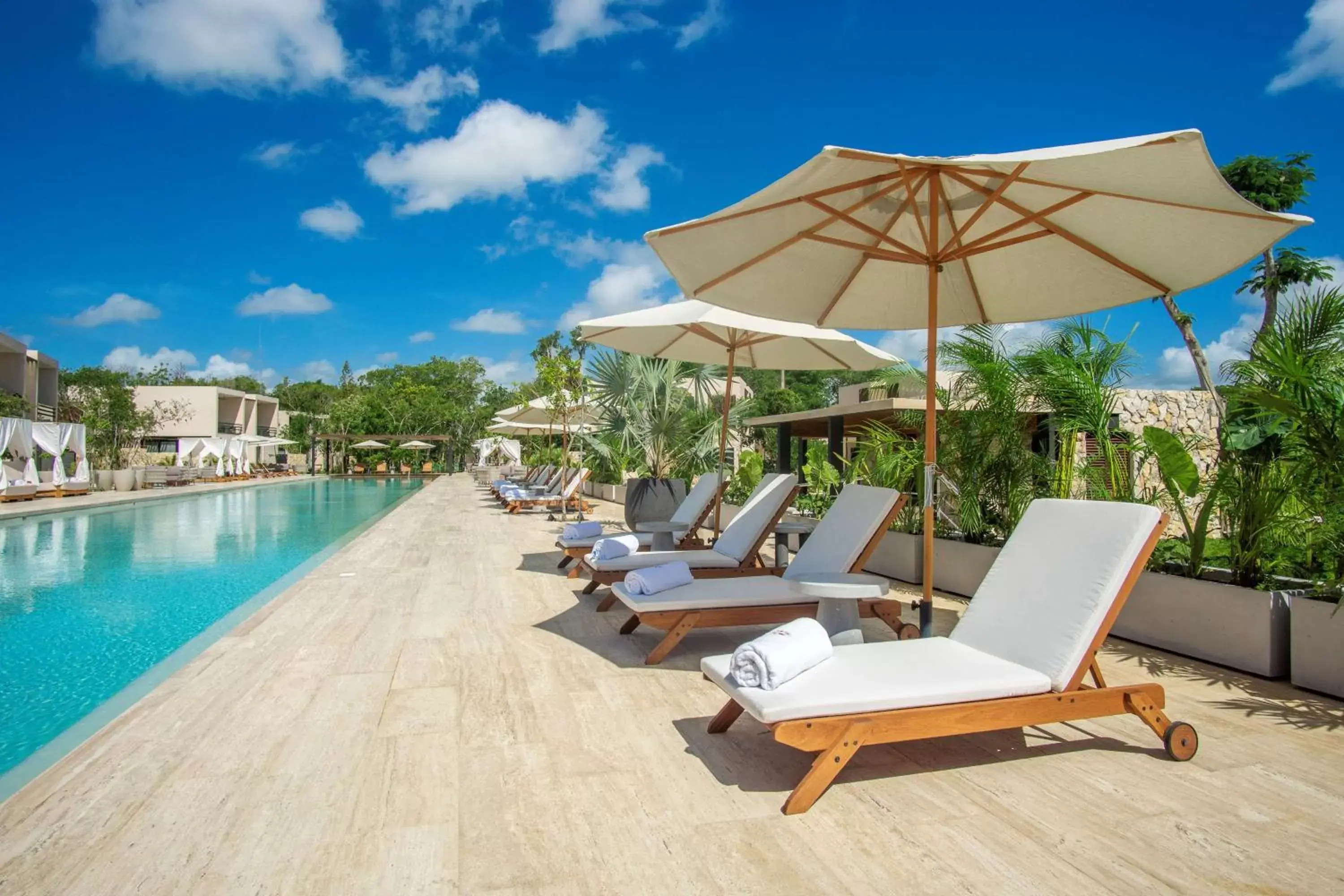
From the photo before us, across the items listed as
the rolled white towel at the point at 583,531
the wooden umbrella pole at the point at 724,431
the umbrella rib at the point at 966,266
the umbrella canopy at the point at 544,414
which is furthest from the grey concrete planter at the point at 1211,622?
the umbrella canopy at the point at 544,414

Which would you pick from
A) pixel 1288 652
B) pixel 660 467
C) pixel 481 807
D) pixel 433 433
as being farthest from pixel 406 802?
pixel 433 433

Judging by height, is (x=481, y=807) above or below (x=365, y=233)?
below

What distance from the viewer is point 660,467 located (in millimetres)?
11422

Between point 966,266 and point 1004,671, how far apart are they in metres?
2.94

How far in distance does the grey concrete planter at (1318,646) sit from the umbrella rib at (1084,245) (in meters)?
1.74

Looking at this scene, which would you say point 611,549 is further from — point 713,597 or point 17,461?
point 17,461

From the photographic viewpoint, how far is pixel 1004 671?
2.90 m

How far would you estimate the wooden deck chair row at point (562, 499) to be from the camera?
45.9 feet

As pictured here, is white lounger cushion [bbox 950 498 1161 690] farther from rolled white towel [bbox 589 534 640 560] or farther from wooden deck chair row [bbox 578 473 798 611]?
rolled white towel [bbox 589 534 640 560]

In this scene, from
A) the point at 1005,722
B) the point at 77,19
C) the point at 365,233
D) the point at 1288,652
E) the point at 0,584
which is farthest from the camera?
the point at 365,233

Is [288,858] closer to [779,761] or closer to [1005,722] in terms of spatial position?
[779,761]

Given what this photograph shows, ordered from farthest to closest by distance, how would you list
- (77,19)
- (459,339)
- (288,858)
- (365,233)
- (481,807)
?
(459,339) < (365,233) < (77,19) < (481,807) < (288,858)

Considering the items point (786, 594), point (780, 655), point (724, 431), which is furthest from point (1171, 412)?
point (780, 655)

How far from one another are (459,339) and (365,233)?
21324 mm
